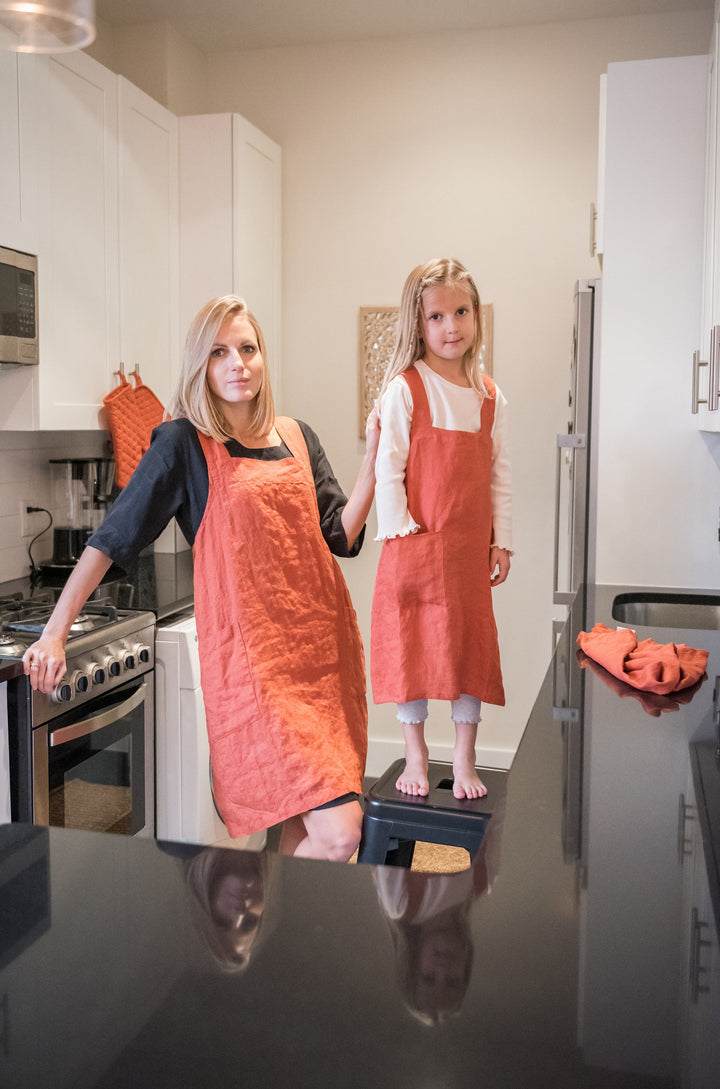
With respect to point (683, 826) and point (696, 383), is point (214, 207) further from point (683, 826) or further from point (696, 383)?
point (683, 826)

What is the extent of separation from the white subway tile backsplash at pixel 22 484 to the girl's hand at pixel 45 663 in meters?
1.29

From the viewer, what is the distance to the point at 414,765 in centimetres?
173

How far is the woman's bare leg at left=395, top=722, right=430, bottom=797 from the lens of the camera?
171 cm

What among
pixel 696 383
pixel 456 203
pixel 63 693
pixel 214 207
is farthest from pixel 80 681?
pixel 456 203

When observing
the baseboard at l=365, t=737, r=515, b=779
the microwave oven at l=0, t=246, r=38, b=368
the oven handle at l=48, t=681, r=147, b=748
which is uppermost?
the microwave oven at l=0, t=246, r=38, b=368

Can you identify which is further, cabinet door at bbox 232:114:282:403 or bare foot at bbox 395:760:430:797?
cabinet door at bbox 232:114:282:403

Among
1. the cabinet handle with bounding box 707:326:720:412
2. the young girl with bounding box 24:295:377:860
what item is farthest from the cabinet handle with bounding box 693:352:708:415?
the young girl with bounding box 24:295:377:860

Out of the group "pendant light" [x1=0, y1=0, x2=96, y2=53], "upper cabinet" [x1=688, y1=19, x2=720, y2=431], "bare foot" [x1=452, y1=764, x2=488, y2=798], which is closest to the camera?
"pendant light" [x1=0, y1=0, x2=96, y2=53]

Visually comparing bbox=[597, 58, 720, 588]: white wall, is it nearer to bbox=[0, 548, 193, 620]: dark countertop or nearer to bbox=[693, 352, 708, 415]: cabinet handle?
bbox=[693, 352, 708, 415]: cabinet handle

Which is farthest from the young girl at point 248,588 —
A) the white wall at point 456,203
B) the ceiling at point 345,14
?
the ceiling at point 345,14

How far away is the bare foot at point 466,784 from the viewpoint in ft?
5.47

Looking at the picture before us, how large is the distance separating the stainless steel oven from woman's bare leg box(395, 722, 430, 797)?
893 millimetres

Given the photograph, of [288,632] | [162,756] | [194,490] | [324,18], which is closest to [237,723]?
[288,632]

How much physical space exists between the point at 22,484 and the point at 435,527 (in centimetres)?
178
